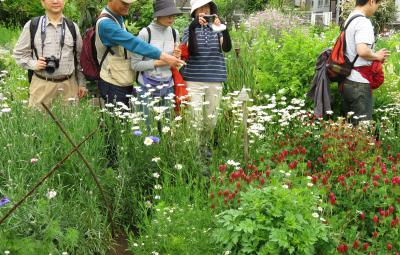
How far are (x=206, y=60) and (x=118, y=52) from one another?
2.69 ft

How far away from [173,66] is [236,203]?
164 cm

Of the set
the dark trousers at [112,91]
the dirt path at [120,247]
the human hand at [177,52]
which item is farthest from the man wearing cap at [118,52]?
the dirt path at [120,247]

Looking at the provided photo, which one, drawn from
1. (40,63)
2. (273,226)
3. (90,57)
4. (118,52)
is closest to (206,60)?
(118,52)

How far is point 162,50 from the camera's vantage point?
14.2ft

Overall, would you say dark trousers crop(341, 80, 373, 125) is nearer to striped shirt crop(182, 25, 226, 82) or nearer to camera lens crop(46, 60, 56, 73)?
striped shirt crop(182, 25, 226, 82)

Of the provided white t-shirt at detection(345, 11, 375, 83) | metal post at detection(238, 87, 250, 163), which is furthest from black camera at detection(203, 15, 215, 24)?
white t-shirt at detection(345, 11, 375, 83)

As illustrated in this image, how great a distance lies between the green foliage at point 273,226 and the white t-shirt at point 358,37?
204cm

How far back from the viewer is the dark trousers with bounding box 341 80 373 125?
4.48 m

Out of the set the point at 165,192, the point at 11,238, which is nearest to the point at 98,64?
the point at 165,192

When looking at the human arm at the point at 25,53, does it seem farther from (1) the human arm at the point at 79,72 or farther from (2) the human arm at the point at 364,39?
(2) the human arm at the point at 364,39

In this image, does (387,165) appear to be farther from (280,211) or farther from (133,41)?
(133,41)

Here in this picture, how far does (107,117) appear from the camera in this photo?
13.0 ft

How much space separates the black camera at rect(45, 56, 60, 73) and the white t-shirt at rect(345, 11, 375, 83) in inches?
99.4

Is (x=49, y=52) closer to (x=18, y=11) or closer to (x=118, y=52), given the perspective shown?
(x=118, y=52)
